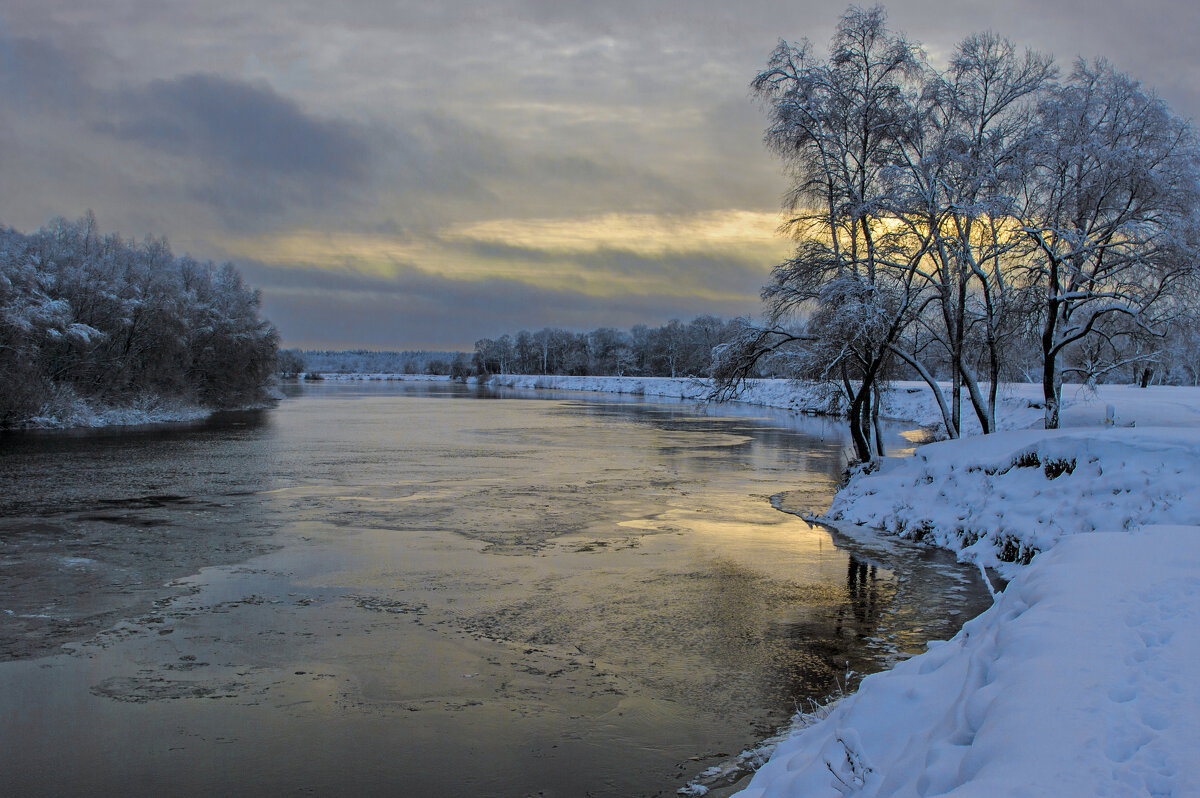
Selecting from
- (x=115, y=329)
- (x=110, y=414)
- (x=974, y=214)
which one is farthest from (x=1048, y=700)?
(x=115, y=329)

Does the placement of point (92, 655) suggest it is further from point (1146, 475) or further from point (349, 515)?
point (1146, 475)

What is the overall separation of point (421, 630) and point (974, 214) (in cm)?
1549

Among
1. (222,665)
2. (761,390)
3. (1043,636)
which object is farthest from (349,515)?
(761,390)

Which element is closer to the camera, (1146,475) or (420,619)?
(420,619)

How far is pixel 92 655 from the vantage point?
8.96 metres

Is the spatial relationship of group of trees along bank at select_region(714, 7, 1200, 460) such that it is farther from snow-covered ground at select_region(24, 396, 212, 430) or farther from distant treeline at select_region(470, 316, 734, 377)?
distant treeline at select_region(470, 316, 734, 377)

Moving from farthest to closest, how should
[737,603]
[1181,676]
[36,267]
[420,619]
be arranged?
[36,267] → [737,603] → [420,619] → [1181,676]

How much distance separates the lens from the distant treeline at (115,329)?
41125 millimetres

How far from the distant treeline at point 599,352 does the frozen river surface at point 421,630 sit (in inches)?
4130

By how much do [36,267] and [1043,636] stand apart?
5637 centimetres

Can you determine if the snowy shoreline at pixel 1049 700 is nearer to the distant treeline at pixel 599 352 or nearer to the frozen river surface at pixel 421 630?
the frozen river surface at pixel 421 630

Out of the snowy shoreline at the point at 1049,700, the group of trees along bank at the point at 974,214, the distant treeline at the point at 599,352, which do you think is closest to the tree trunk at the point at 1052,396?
the group of trees along bank at the point at 974,214

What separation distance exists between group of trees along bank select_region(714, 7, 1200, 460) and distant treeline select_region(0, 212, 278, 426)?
3886 centimetres

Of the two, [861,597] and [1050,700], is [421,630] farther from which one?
[1050,700]
